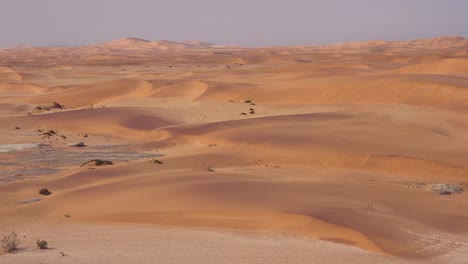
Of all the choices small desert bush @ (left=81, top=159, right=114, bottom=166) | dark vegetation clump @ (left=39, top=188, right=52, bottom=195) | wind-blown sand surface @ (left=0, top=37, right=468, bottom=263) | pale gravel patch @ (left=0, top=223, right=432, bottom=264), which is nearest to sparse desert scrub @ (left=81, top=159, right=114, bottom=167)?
small desert bush @ (left=81, top=159, right=114, bottom=166)

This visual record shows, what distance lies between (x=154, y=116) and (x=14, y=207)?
63.0ft

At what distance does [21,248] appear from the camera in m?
10.4

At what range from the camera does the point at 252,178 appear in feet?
57.3

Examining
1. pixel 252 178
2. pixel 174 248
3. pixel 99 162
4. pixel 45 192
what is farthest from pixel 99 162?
pixel 174 248

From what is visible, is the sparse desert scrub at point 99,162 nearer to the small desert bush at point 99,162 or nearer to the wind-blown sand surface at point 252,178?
the small desert bush at point 99,162

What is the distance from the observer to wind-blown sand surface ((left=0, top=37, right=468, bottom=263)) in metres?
11.2

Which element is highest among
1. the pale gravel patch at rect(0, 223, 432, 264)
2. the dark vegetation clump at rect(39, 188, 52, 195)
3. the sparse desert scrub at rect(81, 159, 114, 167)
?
the pale gravel patch at rect(0, 223, 432, 264)

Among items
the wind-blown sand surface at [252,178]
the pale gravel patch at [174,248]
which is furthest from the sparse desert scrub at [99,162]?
the pale gravel patch at [174,248]

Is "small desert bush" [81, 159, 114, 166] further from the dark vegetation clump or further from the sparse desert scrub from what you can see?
the dark vegetation clump

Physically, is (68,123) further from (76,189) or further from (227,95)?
(76,189)

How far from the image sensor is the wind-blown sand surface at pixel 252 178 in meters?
11.2

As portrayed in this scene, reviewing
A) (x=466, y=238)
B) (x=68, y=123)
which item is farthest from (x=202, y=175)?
(x=68, y=123)

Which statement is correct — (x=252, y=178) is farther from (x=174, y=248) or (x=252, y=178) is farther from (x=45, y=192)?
(x=174, y=248)

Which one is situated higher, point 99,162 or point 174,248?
point 174,248
